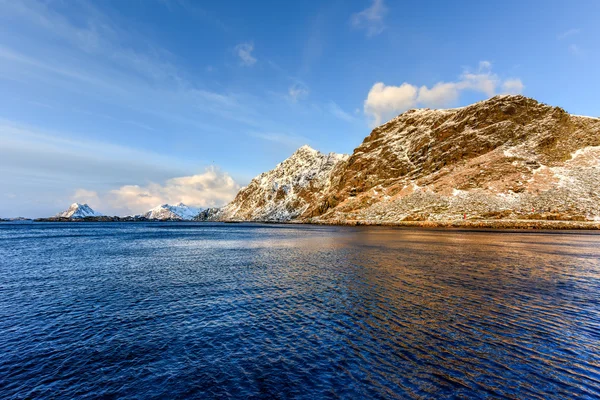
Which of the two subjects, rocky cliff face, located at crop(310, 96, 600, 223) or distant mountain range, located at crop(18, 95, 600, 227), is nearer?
distant mountain range, located at crop(18, 95, 600, 227)

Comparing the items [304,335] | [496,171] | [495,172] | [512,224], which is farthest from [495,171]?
[304,335]

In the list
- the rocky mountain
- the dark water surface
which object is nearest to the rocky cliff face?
the rocky mountain

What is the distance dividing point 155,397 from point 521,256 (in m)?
51.8

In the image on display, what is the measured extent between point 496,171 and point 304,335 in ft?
513

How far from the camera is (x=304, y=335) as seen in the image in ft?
55.1

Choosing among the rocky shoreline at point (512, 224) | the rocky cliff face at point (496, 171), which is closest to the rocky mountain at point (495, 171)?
the rocky cliff face at point (496, 171)

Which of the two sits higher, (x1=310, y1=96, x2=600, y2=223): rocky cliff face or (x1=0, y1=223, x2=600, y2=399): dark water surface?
(x1=310, y1=96, x2=600, y2=223): rocky cliff face

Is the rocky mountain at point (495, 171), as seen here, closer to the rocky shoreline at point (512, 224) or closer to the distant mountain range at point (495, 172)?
the distant mountain range at point (495, 172)

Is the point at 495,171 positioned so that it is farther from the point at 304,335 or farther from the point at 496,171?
the point at 304,335

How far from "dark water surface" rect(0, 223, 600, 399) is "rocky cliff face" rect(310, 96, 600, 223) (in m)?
104

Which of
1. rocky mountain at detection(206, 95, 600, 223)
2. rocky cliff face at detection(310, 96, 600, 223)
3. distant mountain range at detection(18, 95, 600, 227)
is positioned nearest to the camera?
distant mountain range at detection(18, 95, 600, 227)

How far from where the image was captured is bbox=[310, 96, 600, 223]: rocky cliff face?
11356 centimetres

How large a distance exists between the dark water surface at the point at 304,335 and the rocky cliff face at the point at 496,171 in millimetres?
104288

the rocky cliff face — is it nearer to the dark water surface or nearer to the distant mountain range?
the distant mountain range
